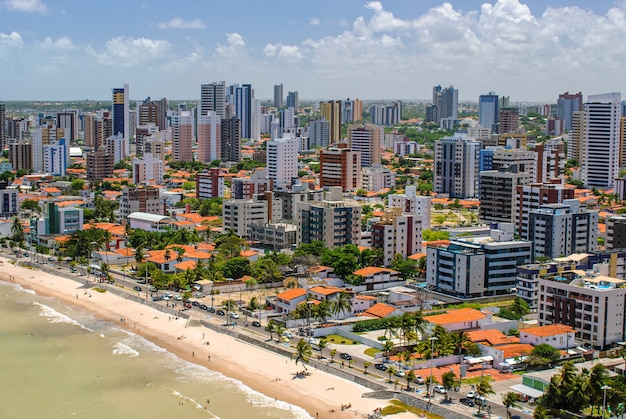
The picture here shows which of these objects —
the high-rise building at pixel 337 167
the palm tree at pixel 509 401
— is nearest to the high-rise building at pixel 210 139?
the high-rise building at pixel 337 167

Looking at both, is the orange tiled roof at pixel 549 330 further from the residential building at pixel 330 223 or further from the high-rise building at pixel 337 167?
the high-rise building at pixel 337 167

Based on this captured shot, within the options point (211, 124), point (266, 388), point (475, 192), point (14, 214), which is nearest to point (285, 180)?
point (475, 192)

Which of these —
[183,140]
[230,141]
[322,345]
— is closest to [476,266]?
[322,345]

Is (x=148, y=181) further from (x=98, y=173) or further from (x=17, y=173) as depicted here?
(x=17, y=173)

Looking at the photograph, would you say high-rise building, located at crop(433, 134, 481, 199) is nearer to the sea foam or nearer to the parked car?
the sea foam

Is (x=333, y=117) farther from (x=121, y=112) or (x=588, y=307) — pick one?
(x=588, y=307)
